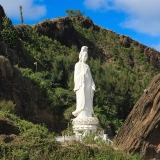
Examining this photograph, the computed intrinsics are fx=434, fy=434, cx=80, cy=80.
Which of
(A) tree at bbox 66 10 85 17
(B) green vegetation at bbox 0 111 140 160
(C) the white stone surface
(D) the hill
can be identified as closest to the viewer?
(B) green vegetation at bbox 0 111 140 160

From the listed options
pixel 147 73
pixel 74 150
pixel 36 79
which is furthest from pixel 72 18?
pixel 74 150

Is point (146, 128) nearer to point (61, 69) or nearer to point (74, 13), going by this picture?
point (61, 69)

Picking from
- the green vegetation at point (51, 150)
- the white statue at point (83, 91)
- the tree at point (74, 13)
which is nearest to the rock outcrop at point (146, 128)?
the green vegetation at point (51, 150)

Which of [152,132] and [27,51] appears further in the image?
[27,51]

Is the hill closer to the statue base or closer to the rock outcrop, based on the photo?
the statue base

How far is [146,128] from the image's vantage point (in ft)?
39.9

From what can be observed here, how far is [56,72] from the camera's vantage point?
125ft

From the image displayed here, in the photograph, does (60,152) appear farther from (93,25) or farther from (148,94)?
(93,25)

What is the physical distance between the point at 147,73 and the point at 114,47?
5738 mm

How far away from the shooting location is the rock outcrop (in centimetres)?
1218

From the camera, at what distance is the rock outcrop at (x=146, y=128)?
480 inches

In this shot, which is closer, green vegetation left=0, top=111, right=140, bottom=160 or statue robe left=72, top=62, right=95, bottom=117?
green vegetation left=0, top=111, right=140, bottom=160

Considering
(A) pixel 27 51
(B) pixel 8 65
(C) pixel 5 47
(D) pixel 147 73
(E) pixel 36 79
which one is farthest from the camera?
(D) pixel 147 73

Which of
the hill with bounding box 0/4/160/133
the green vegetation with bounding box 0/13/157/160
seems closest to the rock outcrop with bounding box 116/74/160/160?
the green vegetation with bounding box 0/13/157/160
